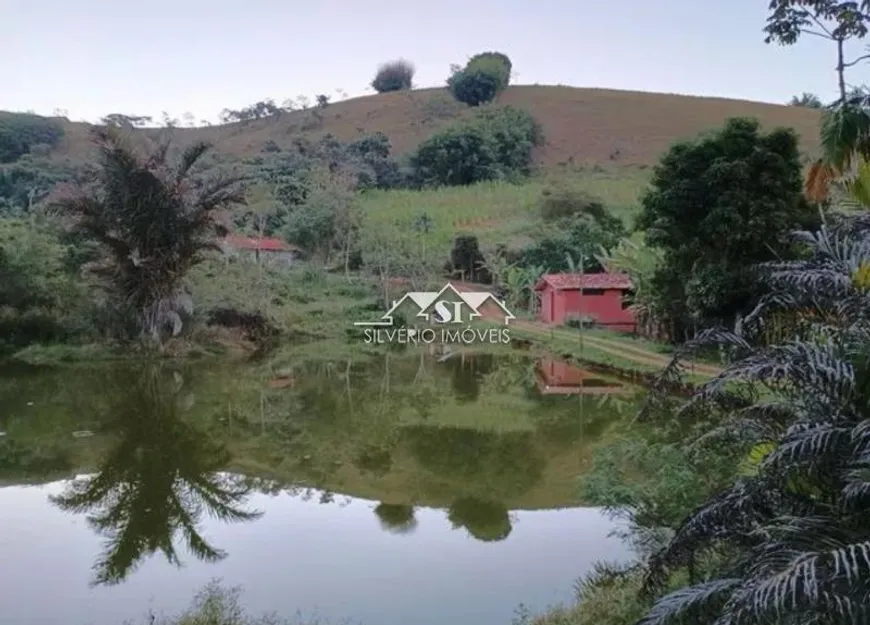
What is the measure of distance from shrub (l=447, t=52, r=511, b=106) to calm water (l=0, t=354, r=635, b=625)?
154ft

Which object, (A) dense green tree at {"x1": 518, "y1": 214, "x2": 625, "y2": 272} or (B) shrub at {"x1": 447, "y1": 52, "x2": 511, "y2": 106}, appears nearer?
(A) dense green tree at {"x1": 518, "y1": 214, "x2": 625, "y2": 272}

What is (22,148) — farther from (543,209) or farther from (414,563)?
(414,563)

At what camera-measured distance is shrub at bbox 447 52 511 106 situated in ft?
194

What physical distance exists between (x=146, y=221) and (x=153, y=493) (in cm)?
1213

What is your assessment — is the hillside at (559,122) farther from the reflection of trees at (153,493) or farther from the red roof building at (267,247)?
the reflection of trees at (153,493)

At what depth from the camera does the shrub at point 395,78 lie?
2798 inches

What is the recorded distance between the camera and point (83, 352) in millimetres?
19438

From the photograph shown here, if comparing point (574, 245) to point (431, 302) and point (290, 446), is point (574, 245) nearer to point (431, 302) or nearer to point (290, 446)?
point (431, 302)

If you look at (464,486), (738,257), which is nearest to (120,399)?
(464,486)

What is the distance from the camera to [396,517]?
26.5ft

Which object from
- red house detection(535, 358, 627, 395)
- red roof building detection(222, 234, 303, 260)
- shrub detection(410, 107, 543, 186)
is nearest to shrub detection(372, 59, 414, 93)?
shrub detection(410, 107, 543, 186)

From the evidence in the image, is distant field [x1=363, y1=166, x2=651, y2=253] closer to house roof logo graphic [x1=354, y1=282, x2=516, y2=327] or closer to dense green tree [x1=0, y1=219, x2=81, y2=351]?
house roof logo graphic [x1=354, y1=282, x2=516, y2=327]

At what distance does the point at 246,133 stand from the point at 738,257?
4838 cm

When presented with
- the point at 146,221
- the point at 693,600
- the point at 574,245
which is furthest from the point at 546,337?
the point at 693,600
